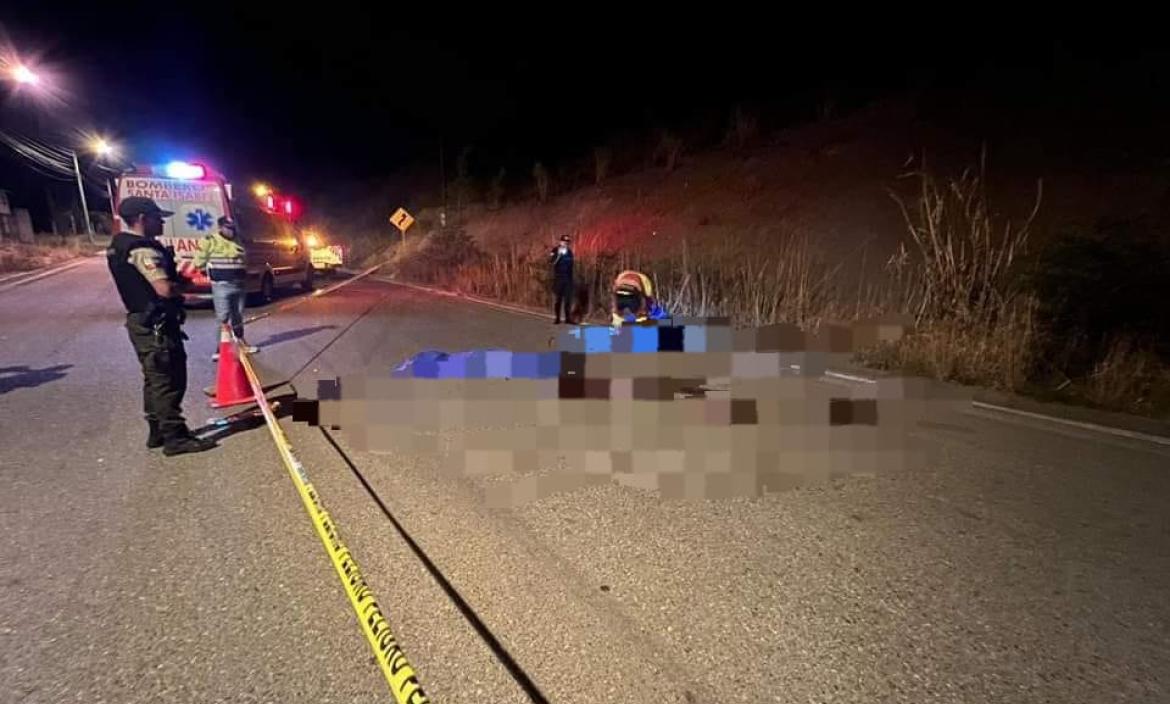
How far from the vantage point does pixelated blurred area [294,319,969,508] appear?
13.4 feet

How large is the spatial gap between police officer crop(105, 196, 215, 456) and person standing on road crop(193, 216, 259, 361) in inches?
152

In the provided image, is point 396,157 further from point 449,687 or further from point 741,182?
point 449,687

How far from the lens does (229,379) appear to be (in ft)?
18.2

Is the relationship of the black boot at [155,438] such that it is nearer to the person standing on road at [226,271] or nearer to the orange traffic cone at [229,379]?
the orange traffic cone at [229,379]

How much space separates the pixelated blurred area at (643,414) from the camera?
409cm

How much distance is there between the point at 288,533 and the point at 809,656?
2598mm

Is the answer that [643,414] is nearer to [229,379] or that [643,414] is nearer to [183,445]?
[183,445]

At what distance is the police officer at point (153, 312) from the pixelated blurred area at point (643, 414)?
1.02m

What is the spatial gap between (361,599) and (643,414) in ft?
9.76

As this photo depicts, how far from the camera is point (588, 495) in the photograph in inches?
148

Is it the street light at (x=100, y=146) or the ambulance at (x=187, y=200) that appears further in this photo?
the street light at (x=100, y=146)

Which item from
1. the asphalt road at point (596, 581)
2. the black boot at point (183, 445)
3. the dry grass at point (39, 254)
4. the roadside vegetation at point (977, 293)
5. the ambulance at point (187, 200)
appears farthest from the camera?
the dry grass at point (39, 254)

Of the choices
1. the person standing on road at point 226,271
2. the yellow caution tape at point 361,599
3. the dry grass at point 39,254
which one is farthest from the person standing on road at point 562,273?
the dry grass at point 39,254

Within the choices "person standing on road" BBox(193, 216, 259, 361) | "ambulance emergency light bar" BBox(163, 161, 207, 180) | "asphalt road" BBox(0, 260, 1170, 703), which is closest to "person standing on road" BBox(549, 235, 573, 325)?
"person standing on road" BBox(193, 216, 259, 361)
